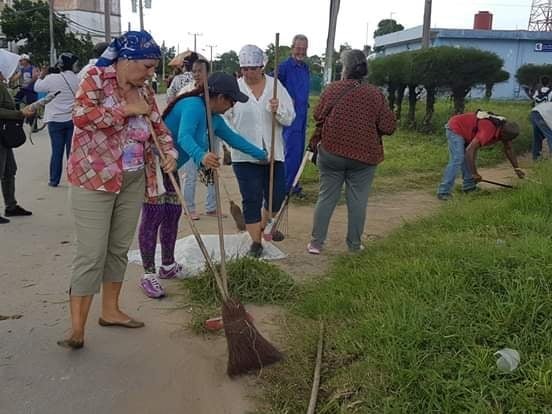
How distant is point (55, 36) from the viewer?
36969 millimetres

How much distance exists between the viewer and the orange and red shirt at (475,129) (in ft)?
24.0

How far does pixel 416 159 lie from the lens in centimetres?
1089

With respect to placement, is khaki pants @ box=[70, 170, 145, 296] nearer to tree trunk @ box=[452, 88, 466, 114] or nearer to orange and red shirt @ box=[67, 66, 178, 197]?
orange and red shirt @ box=[67, 66, 178, 197]

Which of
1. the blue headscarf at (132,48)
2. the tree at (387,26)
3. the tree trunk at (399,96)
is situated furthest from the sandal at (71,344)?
the tree at (387,26)

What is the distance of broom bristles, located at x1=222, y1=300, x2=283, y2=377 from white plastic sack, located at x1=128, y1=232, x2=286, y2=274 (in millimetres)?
1487

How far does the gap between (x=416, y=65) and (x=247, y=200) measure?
946 centimetres

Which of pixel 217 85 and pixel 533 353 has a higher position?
pixel 217 85

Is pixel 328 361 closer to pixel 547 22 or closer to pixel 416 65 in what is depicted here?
pixel 416 65

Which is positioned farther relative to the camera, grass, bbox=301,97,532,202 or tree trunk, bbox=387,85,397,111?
tree trunk, bbox=387,85,397,111

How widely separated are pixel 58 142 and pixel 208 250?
12.2ft

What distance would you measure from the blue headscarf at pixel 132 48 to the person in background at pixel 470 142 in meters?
4.74

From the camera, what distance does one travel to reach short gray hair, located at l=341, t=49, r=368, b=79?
202 inches

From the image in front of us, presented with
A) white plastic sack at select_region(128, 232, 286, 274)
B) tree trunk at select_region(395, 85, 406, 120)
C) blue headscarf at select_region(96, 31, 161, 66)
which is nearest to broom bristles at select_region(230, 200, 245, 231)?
white plastic sack at select_region(128, 232, 286, 274)

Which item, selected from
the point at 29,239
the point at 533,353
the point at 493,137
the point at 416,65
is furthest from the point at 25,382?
the point at 416,65
